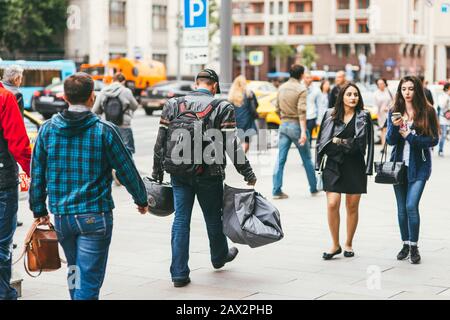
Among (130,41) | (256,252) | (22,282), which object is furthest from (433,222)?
(130,41)

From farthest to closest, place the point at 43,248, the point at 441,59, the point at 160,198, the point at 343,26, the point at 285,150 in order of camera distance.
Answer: the point at 441,59 < the point at 343,26 < the point at 285,150 < the point at 160,198 < the point at 43,248

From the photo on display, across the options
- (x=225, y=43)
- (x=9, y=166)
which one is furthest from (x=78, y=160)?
(x=225, y=43)

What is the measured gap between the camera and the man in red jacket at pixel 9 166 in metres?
5.85

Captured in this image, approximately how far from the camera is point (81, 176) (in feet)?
16.4

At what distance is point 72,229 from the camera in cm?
496

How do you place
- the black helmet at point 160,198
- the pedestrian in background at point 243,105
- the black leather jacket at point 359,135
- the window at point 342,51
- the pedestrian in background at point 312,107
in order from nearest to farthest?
the black helmet at point 160,198, the black leather jacket at point 359,135, the pedestrian in background at point 243,105, the pedestrian in background at point 312,107, the window at point 342,51

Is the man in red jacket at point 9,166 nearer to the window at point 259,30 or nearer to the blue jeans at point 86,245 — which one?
the blue jeans at point 86,245

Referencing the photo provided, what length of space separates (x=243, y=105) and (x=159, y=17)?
48922mm

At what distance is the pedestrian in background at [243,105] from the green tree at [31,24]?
1661 inches

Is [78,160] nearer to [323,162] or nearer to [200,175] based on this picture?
[200,175]

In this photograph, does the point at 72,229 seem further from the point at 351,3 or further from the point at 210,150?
the point at 351,3

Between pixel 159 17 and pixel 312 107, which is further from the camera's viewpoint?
pixel 159 17

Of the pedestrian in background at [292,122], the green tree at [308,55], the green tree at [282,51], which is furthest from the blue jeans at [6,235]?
the green tree at [282,51]

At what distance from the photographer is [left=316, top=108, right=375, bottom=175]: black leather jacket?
7.92 m
